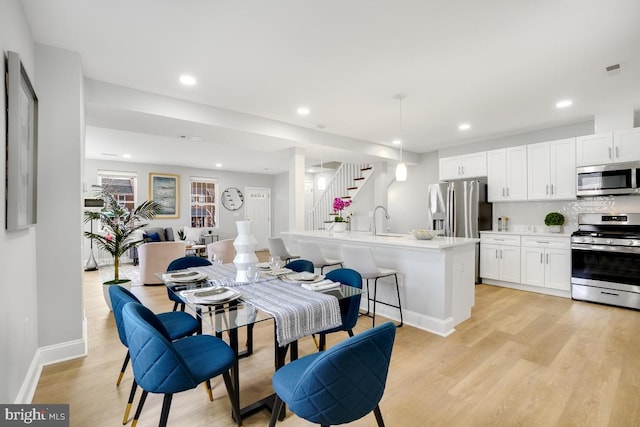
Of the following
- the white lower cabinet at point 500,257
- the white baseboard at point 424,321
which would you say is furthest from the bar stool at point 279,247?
the white lower cabinet at point 500,257

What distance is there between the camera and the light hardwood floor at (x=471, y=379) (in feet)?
6.03

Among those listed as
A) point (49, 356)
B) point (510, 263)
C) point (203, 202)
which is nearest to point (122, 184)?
point (203, 202)

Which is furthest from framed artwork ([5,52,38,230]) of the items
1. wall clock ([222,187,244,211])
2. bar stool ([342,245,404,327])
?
wall clock ([222,187,244,211])

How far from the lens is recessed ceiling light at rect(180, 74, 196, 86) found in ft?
9.98

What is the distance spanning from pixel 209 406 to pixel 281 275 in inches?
37.6

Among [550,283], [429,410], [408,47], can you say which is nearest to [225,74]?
[408,47]

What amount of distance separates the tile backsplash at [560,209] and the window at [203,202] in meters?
7.42

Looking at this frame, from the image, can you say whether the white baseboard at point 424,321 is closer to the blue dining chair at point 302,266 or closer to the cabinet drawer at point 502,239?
the blue dining chair at point 302,266

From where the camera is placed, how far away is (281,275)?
2.38 metres

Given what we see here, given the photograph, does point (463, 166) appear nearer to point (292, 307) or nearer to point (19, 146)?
point (292, 307)

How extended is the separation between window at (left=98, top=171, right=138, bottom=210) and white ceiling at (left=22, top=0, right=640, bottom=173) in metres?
4.69

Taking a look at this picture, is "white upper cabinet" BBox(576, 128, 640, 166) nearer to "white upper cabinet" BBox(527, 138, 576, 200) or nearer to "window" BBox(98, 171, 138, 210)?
"white upper cabinet" BBox(527, 138, 576, 200)

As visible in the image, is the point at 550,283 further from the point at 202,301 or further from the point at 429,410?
the point at 202,301

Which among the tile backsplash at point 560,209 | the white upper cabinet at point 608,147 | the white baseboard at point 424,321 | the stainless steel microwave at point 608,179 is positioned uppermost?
the white upper cabinet at point 608,147
